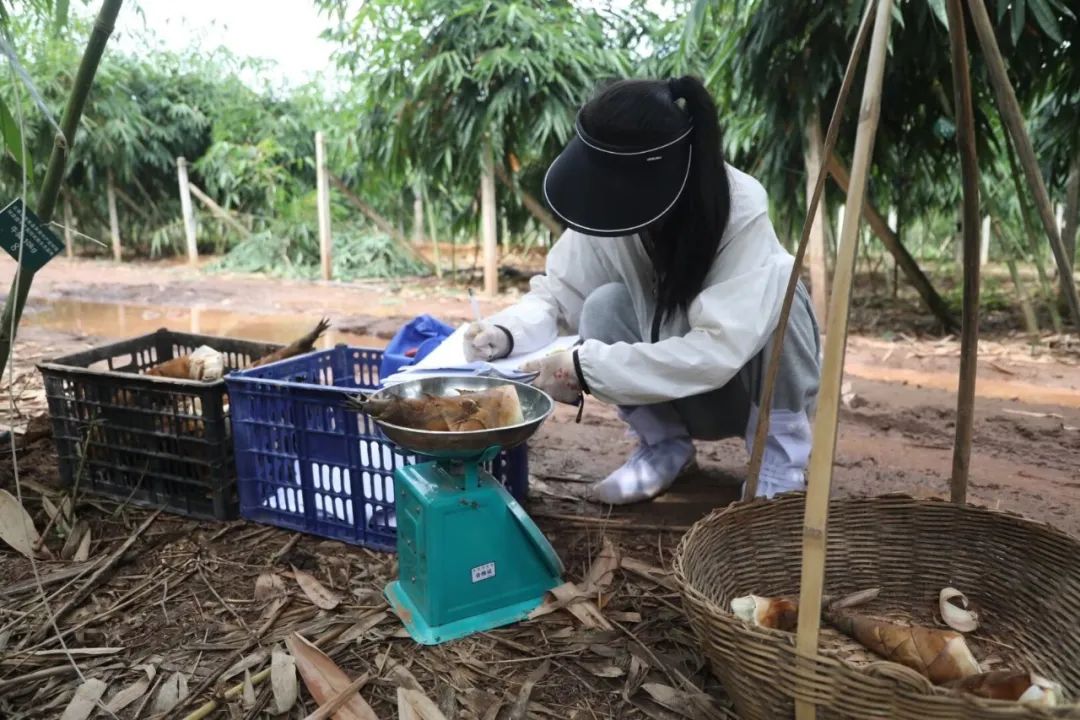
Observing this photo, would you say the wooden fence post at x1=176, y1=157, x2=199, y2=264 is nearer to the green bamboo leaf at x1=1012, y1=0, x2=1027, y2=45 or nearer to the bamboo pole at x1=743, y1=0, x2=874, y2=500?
the green bamboo leaf at x1=1012, y1=0, x2=1027, y2=45

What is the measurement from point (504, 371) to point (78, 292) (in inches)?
321

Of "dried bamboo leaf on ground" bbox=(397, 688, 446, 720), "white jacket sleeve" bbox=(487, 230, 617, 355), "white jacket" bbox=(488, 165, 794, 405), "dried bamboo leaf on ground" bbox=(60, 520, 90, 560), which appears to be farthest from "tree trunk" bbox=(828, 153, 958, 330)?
"dried bamboo leaf on ground" bbox=(60, 520, 90, 560)

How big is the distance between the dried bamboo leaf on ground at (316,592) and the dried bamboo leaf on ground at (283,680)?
0.20m

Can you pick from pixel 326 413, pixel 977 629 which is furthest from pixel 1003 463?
pixel 326 413

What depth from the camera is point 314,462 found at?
6.91 ft

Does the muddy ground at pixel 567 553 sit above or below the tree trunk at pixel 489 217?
below

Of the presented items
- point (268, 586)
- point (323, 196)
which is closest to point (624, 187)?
point (268, 586)

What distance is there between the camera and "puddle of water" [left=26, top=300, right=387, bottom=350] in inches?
234

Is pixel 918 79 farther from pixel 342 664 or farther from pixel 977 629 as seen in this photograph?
pixel 342 664

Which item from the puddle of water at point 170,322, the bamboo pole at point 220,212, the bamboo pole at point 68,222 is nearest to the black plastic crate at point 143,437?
the puddle of water at point 170,322

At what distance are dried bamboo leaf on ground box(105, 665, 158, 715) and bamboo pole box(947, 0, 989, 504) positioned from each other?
178 cm

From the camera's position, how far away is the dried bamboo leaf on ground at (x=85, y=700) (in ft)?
4.80

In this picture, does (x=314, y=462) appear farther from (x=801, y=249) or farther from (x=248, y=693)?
(x=801, y=249)

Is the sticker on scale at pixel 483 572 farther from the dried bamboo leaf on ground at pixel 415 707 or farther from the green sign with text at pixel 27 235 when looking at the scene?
the green sign with text at pixel 27 235
